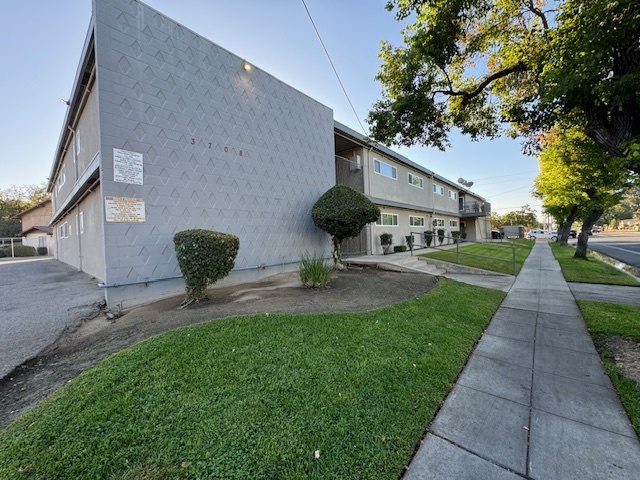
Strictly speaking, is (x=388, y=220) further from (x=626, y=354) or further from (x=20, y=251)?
(x=20, y=251)

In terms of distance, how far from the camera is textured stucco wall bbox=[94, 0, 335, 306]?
5508 mm

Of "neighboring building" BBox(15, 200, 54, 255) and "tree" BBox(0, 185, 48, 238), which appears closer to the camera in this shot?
"neighboring building" BBox(15, 200, 54, 255)

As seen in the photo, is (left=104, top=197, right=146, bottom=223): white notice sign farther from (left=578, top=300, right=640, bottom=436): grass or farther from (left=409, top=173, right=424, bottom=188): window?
(left=409, top=173, right=424, bottom=188): window

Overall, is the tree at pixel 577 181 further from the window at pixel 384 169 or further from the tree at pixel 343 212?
the window at pixel 384 169

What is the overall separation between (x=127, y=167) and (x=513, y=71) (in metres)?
8.83

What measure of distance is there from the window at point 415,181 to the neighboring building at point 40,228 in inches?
1319

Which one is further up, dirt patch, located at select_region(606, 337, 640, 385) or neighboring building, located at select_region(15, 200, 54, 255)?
neighboring building, located at select_region(15, 200, 54, 255)

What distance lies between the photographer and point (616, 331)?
4262 millimetres

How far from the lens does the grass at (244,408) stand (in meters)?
1.79

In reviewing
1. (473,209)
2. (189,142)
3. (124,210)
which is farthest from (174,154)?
(473,209)

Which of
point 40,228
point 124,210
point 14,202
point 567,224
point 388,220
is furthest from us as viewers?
point 14,202

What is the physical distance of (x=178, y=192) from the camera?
634 cm

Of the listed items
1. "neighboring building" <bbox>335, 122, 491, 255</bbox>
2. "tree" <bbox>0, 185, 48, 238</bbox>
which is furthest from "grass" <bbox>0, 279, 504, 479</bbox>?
"tree" <bbox>0, 185, 48, 238</bbox>

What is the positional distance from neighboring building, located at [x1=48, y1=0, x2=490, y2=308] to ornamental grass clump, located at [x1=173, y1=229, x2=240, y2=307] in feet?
3.78
